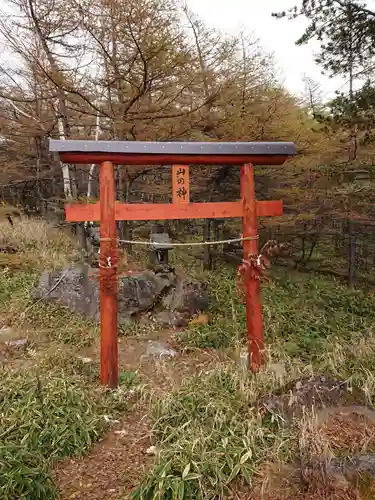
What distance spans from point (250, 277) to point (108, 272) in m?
1.79

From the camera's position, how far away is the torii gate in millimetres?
4199

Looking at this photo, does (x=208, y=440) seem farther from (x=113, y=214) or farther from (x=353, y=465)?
(x=113, y=214)

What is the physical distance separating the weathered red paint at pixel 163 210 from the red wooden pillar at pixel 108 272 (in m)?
0.10

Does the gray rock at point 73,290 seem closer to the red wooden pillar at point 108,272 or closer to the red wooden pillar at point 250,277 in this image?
the red wooden pillar at point 108,272

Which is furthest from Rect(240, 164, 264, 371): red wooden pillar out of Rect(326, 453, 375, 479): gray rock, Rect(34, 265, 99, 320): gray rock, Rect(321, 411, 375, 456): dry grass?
Rect(34, 265, 99, 320): gray rock

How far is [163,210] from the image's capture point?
14.8 ft

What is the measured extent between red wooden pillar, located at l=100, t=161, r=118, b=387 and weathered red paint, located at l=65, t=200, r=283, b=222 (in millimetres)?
100

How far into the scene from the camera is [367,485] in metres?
2.53

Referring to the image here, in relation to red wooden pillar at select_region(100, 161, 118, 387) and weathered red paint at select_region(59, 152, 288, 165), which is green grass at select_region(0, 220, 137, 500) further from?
weathered red paint at select_region(59, 152, 288, 165)

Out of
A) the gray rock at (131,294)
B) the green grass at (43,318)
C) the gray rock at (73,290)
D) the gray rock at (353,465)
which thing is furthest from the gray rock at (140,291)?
the gray rock at (353,465)

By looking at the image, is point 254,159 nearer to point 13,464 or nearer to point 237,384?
point 237,384

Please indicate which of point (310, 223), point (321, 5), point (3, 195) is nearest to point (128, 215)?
point (321, 5)

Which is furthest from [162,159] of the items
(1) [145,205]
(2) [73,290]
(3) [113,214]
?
(2) [73,290]

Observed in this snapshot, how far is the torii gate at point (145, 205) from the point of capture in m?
4.20
